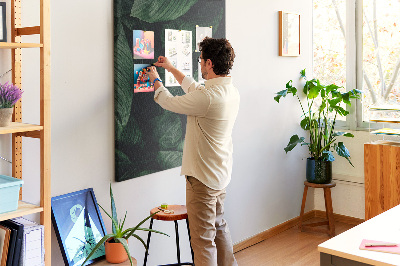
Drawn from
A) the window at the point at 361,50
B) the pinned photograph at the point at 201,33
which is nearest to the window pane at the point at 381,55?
the window at the point at 361,50

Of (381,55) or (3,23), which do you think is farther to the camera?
(381,55)

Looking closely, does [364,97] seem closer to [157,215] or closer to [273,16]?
[273,16]

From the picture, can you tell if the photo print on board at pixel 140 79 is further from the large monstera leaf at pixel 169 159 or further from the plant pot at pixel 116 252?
the plant pot at pixel 116 252

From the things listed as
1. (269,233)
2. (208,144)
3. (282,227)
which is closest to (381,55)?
(282,227)

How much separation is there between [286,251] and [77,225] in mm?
2212

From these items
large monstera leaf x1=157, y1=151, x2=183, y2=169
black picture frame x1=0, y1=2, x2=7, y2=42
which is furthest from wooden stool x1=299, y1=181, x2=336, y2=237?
black picture frame x1=0, y1=2, x2=7, y2=42

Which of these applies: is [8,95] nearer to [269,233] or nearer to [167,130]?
[167,130]

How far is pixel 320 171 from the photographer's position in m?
4.99

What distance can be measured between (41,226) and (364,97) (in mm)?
3883

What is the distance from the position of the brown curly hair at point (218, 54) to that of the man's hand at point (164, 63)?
0.28m

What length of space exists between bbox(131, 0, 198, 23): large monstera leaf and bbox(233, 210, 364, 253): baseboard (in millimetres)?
2116

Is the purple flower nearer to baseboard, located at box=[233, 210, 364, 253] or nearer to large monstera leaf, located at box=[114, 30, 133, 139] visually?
large monstera leaf, located at box=[114, 30, 133, 139]

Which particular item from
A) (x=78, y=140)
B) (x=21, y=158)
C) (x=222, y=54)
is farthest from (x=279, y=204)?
(x=21, y=158)

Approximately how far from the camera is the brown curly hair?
3.32 m
